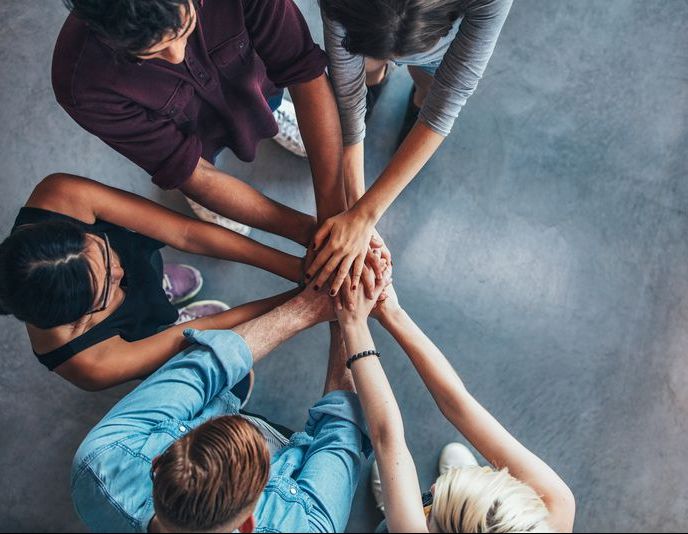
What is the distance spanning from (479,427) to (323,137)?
984 mm

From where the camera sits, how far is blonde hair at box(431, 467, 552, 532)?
1.12 m

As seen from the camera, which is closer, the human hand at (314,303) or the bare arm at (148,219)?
the bare arm at (148,219)

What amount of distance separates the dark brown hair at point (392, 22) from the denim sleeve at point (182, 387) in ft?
2.87

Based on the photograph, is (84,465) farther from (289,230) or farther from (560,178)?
(560,178)

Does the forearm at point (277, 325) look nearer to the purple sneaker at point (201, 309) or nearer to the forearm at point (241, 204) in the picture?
the forearm at point (241, 204)

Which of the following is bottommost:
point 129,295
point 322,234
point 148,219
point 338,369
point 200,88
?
point 129,295

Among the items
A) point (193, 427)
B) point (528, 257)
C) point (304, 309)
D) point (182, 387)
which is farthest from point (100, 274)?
point (528, 257)

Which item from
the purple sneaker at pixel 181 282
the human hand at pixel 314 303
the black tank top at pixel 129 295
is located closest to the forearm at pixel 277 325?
the human hand at pixel 314 303

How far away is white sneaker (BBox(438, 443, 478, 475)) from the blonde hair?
87 centimetres

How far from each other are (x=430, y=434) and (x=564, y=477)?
0.55 m

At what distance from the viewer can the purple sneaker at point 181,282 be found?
2193 millimetres

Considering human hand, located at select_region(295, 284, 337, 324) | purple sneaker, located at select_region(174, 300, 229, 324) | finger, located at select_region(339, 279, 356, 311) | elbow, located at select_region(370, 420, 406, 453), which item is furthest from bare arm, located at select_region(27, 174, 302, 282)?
elbow, located at select_region(370, 420, 406, 453)

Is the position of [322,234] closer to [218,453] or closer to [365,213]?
[365,213]

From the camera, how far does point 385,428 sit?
1460 mm
